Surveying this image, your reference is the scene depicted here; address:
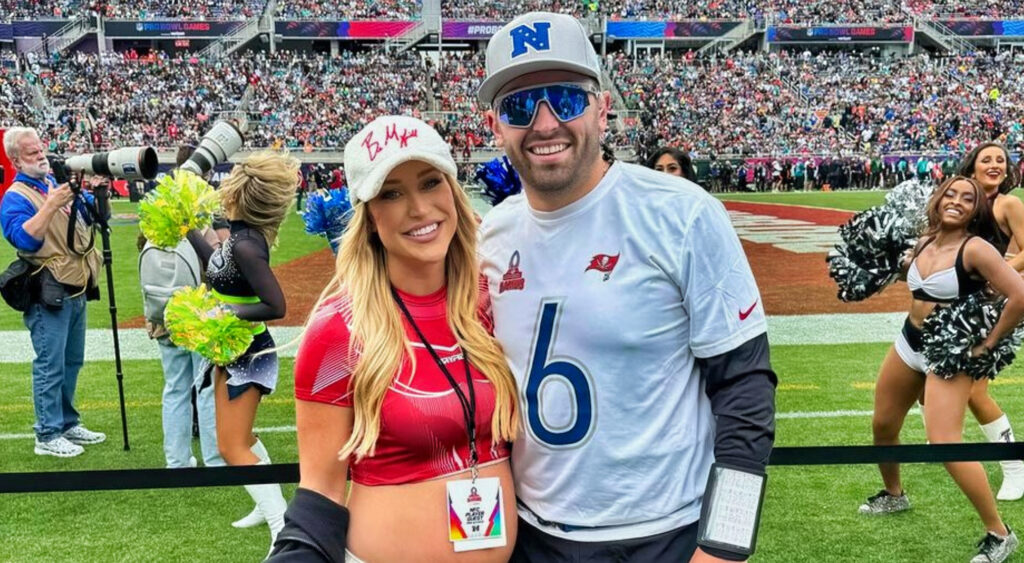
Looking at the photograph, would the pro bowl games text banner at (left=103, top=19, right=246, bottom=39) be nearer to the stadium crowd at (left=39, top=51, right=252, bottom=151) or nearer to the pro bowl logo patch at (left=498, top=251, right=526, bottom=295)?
the stadium crowd at (left=39, top=51, right=252, bottom=151)

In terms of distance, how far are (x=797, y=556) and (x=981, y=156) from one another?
287 centimetres

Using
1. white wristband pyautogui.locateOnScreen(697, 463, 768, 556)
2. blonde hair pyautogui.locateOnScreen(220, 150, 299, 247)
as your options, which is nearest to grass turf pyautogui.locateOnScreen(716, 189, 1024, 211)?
blonde hair pyautogui.locateOnScreen(220, 150, 299, 247)

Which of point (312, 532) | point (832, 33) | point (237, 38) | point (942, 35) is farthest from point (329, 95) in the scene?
point (312, 532)

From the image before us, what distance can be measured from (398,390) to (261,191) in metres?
2.45

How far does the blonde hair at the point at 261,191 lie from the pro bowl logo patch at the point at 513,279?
2.25 metres

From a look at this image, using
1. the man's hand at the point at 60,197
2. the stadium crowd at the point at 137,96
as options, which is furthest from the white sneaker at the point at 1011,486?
the stadium crowd at the point at 137,96

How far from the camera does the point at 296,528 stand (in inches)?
63.9

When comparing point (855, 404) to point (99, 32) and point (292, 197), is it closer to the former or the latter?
point (292, 197)

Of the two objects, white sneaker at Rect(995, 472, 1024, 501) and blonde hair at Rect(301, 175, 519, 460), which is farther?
white sneaker at Rect(995, 472, 1024, 501)

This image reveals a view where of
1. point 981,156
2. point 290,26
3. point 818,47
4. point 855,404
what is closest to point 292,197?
point 981,156

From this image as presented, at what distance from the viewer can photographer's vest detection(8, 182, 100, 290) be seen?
202 inches

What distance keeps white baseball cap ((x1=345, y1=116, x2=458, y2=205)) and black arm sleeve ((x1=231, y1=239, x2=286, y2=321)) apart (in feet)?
7.27

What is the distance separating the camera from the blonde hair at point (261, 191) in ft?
12.6

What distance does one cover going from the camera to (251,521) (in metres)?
4.26
